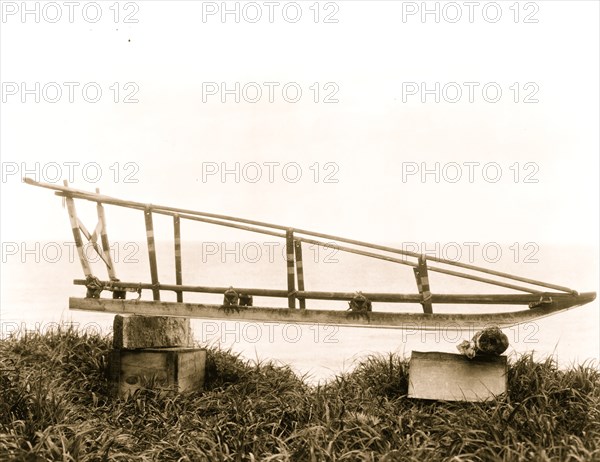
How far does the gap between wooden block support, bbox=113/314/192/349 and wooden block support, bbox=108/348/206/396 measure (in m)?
0.13

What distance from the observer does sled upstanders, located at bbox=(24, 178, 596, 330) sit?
23.0ft

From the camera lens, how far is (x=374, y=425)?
6227mm

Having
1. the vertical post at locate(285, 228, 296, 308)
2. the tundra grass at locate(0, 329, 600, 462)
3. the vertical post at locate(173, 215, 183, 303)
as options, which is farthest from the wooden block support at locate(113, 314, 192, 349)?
the vertical post at locate(285, 228, 296, 308)

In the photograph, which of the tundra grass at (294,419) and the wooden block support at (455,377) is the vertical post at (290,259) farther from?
the wooden block support at (455,377)

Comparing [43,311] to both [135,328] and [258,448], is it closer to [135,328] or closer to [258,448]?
[135,328]

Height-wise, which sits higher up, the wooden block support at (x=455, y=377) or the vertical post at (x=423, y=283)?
the vertical post at (x=423, y=283)

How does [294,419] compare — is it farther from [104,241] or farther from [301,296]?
A: [104,241]

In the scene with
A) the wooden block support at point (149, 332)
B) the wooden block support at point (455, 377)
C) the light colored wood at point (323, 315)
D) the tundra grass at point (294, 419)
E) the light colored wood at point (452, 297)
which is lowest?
the tundra grass at point (294, 419)

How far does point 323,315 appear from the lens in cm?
750

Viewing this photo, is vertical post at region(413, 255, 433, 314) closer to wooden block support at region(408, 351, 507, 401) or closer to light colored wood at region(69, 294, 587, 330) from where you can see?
light colored wood at region(69, 294, 587, 330)

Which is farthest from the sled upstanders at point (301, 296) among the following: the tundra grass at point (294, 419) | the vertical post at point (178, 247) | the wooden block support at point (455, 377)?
the tundra grass at point (294, 419)

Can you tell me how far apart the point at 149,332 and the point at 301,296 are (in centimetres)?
195

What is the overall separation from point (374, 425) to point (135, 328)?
3172 mm

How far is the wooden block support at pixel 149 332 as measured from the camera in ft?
26.8
